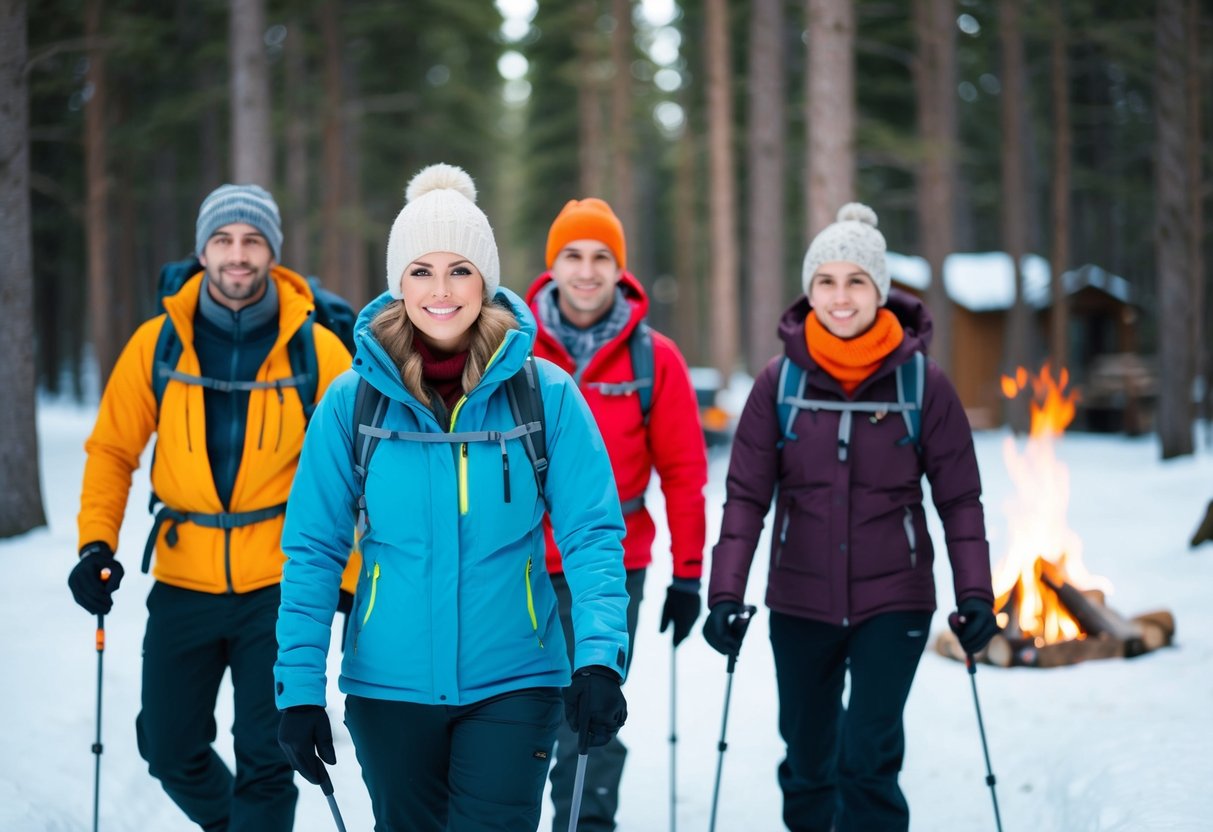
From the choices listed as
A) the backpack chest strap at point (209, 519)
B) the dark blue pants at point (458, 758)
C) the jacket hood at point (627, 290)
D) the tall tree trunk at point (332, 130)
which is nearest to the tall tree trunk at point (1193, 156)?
the tall tree trunk at point (332, 130)

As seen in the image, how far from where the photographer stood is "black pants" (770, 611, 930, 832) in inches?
162

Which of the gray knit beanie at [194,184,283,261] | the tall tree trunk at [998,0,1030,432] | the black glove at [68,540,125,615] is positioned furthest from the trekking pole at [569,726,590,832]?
the tall tree trunk at [998,0,1030,432]

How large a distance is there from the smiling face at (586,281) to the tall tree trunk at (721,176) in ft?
58.1

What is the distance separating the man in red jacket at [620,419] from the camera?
4.77 m

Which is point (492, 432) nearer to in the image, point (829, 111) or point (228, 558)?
point (228, 558)

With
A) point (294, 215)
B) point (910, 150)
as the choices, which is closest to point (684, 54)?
point (294, 215)

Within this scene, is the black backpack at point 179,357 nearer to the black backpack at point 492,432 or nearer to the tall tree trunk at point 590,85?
the black backpack at point 492,432

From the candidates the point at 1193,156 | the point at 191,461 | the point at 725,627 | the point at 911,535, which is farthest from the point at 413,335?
the point at 1193,156

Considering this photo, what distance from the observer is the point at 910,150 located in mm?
14656

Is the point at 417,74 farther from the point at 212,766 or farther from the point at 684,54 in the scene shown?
the point at 212,766

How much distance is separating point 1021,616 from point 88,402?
31351 mm

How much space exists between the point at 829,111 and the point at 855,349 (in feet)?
22.2

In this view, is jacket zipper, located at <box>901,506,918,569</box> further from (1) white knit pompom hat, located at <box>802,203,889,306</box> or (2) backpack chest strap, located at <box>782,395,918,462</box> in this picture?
(1) white knit pompom hat, located at <box>802,203,889,306</box>

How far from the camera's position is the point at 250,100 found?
13.1 meters
